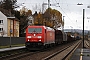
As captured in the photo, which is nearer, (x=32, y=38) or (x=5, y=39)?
(x=32, y=38)

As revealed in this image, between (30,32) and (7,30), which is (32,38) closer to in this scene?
(30,32)

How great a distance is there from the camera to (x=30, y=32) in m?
29.8

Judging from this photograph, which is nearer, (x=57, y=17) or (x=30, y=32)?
(x=30, y=32)

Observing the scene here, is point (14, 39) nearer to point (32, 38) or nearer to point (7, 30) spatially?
point (32, 38)

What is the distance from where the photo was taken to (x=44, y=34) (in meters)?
29.8

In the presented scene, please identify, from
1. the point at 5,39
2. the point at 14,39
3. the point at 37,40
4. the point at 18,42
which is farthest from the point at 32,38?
the point at 18,42

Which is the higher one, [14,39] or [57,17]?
[57,17]

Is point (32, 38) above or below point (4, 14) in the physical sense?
below

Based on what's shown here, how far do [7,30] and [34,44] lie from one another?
46.5m

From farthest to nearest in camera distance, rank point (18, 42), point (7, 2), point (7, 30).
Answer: point (7, 2) < point (7, 30) < point (18, 42)

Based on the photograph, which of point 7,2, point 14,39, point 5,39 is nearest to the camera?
point 5,39

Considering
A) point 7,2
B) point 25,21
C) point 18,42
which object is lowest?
point 18,42

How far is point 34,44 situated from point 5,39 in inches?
608

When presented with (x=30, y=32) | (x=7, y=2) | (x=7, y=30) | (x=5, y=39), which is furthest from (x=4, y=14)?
(x=30, y=32)
